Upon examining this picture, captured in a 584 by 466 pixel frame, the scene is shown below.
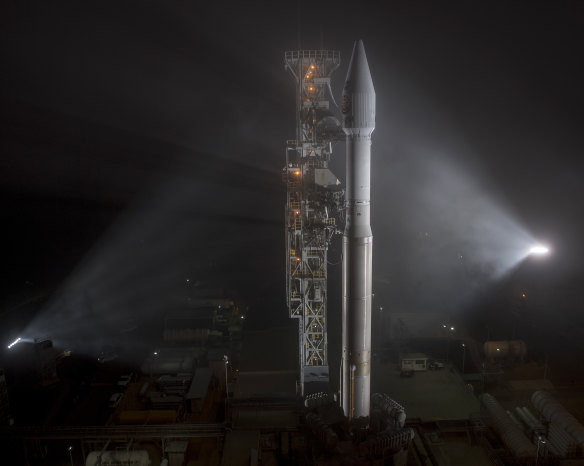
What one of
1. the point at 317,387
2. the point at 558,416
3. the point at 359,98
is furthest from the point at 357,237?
the point at 558,416

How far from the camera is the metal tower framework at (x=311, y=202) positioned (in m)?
22.8

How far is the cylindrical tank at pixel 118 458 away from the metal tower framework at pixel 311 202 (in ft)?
A: 28.9

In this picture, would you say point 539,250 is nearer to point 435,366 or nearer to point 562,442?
point 435,366

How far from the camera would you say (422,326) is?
109 ft

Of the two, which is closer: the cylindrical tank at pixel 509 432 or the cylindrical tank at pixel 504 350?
the cylindrical tank at pixel 509 432

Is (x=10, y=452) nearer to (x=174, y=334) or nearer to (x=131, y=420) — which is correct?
(x=131, y=420)

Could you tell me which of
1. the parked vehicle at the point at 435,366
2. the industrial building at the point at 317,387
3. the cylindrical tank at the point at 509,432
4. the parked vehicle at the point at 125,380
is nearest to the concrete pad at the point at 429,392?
the industrial building at the point at 317,387

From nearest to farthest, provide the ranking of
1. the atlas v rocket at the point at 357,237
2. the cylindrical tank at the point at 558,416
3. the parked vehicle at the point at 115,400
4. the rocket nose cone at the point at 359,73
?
the rocket nose cone at the point at 359,73, the atlas v rocket at the point at 357,237, the cylindrical tank at the point at 558,416, the parked vehicle at the point at 115,400

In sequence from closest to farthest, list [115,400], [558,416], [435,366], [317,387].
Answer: [558,416], [317,387], [115,400], [435,366]

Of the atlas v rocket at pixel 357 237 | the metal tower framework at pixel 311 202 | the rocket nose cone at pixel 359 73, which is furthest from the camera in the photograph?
the metal tower framework at pixel 311 202

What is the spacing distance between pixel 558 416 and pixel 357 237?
14451 mm

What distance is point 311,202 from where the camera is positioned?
23.2 meters

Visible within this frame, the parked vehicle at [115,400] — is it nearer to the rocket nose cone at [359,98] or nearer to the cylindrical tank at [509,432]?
the cylindrical tank at [509,432]

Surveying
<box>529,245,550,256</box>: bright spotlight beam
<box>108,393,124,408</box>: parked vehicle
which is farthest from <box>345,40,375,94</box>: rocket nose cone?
<box>529,245,550,256</box>: bright spotlight beam
